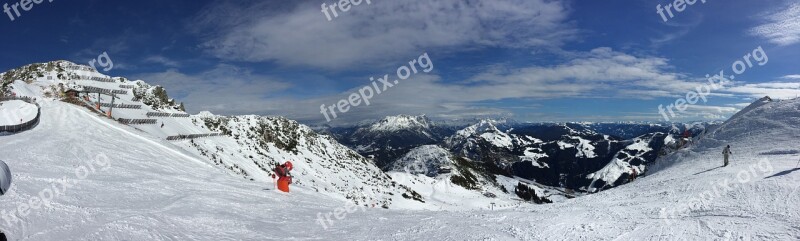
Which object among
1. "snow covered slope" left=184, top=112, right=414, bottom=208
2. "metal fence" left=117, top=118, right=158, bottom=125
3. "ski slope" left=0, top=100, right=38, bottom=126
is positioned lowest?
"snow covered slope" left=184, top=112, right=414, bottom=208

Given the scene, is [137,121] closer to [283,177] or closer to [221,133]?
[221,133]

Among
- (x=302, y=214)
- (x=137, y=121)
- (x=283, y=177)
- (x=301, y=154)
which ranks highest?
(x=137, y=121)

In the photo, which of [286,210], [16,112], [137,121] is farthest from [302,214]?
[137,121]

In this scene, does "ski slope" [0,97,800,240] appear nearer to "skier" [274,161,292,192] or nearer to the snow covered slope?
"skier" [274,161,292,192]

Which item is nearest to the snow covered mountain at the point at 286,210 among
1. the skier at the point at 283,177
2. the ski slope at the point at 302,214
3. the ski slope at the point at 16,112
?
the ski slope at the point at 302,214

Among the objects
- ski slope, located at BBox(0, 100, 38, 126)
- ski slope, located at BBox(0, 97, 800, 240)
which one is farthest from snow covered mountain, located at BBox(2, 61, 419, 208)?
ski slope, located at BBox(0, 97, 800, 240)

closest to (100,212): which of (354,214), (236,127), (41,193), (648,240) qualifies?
(41,193)

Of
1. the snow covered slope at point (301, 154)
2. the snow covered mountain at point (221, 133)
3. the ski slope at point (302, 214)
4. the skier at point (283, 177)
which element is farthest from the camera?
the snow covered slope at point (301, 154)

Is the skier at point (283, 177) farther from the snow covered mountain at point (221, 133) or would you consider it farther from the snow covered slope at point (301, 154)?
the snow covered slope at point (301, 154)

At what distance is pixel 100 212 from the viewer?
1054cm

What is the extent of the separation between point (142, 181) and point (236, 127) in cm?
6928

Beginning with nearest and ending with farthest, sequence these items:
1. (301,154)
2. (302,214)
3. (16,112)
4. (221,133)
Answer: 1. (302,214)
2. (16,112)
3. (221,133)
4. (301,154)

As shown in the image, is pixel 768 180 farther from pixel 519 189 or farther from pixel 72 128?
pixel 519 189

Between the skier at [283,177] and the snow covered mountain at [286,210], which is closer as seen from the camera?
the snow covered mountain at [286,210]
